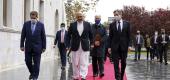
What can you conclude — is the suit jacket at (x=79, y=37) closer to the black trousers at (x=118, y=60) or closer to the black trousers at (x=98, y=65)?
the black trousers at (x=118, y=60)

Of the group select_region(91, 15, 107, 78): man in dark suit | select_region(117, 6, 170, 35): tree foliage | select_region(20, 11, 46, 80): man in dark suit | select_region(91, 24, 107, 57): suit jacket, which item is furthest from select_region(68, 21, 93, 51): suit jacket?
select_region(117, 6, 170, 35): tree foliage

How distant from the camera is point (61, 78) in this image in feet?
53.9

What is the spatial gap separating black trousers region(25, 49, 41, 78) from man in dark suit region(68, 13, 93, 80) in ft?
4.06

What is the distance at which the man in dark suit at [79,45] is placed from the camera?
15.1 m

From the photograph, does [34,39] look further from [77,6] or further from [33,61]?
[77,6]

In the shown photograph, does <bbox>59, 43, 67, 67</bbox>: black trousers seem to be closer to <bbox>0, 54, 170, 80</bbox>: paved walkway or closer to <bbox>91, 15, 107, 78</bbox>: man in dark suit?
<bbox>0, 54, 170, 80</bbox>: paved walkway

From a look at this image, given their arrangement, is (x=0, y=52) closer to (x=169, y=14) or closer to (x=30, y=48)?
(x=30, y=48)

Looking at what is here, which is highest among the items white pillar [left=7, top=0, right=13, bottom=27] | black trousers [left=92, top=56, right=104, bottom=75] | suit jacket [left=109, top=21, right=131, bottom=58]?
white pillar [left=7, top=0, right=13, bottom=27]

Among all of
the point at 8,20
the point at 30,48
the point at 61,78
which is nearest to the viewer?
the point at 30,48

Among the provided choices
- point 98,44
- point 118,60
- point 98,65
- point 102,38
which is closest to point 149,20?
point 98,65

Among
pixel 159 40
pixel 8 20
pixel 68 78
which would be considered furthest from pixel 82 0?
pixel 68 78

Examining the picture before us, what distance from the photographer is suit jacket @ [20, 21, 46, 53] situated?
14.4 m

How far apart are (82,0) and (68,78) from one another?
52.2 m

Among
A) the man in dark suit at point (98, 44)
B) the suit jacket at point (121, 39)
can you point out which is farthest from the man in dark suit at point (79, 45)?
the man in dark suit at point (98, 44)
